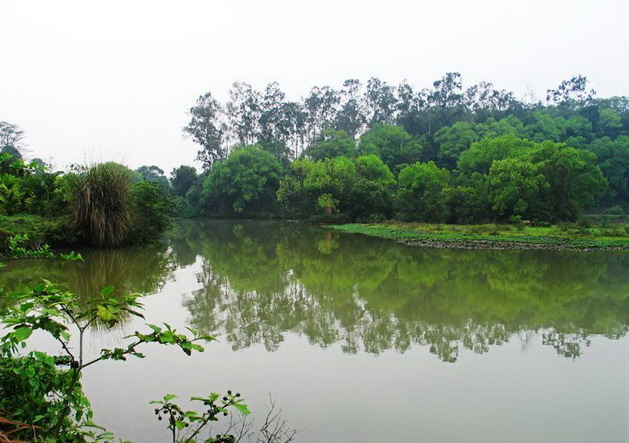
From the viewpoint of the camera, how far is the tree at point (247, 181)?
46.3 metres

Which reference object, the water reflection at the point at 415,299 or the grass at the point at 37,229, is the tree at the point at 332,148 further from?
the grass at the point at 37,229

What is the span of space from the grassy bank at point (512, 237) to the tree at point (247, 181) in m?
22.4

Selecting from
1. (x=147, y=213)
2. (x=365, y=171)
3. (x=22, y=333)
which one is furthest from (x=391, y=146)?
(x=22, y=333)

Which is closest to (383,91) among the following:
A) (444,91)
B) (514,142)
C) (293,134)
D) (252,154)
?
(444,91)

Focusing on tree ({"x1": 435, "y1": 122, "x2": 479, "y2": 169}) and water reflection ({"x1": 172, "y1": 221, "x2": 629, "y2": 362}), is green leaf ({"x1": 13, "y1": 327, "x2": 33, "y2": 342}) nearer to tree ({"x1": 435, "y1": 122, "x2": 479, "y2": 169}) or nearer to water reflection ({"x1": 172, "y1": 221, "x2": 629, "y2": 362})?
water reflection ({"x1": 172, "y1": 221, "x2": 629, "y2": 362})

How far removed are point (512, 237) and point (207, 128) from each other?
42861mm

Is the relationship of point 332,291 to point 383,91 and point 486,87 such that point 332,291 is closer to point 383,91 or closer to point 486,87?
point 383,91

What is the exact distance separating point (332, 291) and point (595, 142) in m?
43.6

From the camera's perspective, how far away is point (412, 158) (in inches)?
1896

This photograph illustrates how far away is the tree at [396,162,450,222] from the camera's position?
3033cm

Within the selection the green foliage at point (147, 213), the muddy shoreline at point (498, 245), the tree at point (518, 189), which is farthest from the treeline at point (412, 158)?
the green foliage at point (147, 213)

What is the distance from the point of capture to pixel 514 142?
36875 millimetres

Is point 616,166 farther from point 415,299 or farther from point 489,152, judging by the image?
point 415,299

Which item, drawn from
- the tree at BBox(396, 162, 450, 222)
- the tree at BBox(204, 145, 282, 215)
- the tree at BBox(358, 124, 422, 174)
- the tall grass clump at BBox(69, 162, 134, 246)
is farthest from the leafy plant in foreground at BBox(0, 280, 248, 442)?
the tree at BBox(358, 124, 422, 174)
